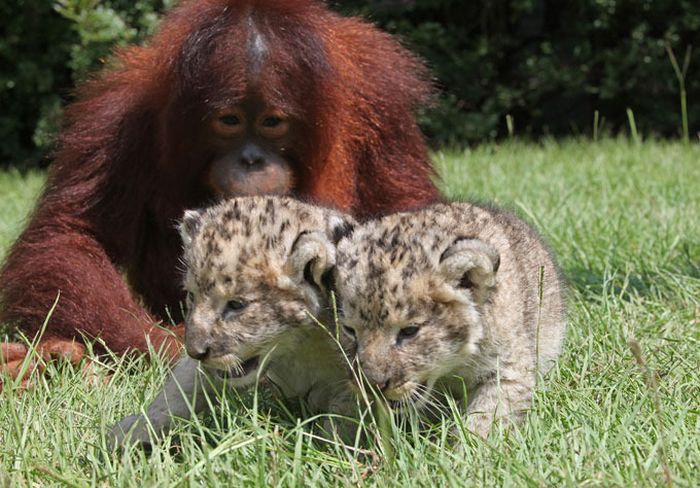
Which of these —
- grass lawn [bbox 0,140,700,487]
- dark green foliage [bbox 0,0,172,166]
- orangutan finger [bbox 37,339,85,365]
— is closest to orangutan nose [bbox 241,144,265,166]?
grass lawn [bbox 0,140,700,487]

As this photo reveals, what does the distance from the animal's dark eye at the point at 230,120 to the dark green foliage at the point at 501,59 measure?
6865 millimetres

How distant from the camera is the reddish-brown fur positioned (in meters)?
4.89

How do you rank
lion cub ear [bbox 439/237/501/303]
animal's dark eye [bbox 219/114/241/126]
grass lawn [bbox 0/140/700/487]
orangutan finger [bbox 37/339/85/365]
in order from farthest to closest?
animal's dark eye [bbox 219/114/241/126]
orangutan finger [bbox 37/339/85/365]
lion cub ear [bbox 439/237/501/303]
grass lawn [bbox 0/140/700/487]

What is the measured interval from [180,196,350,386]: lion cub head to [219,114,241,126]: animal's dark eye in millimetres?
1262

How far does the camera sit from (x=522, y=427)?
355cm

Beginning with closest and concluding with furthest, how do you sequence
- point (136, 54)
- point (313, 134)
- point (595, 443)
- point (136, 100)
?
point (595, 443)
point (313, 134)
point (136, 100)
point (136, 54)

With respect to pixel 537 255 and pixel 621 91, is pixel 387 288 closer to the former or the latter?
pixel 537 255

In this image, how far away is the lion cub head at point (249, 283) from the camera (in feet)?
11.7

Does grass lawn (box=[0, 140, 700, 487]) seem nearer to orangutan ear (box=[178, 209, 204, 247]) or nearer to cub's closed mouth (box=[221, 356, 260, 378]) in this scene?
cub's closed mouth (box=[221, 356, 260, 378])

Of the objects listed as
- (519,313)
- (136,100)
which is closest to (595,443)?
(519,313)

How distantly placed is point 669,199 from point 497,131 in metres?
6.28

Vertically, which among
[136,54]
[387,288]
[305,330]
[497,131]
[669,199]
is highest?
[136,54]

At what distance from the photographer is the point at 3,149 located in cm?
1320

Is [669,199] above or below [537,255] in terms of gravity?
below
